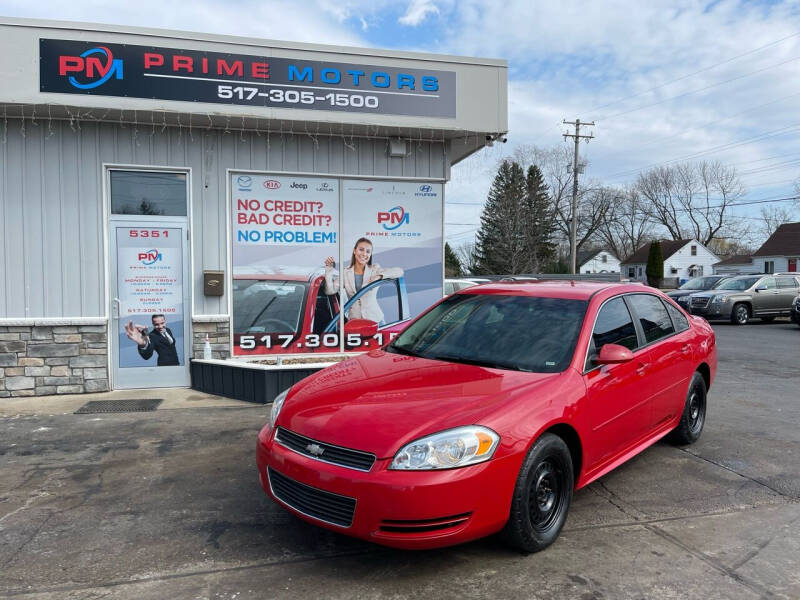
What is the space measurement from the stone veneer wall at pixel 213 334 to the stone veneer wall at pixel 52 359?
109cm

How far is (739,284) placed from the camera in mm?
19344

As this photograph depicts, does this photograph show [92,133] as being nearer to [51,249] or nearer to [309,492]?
[51,249]

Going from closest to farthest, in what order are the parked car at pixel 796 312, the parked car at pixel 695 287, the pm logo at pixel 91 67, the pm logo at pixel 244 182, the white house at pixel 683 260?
1. the pm logo at pixel 91 67
2. the pm logo at pixel 244 182
3. the parked car at pixel 796 312
4. the parked car at pixel 695 287
5. the white house at pixel 683 260

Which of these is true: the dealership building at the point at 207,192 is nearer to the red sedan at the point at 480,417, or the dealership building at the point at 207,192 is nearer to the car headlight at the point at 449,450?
the red sedan at the point at 480,417

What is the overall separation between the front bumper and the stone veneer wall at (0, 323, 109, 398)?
553 cm

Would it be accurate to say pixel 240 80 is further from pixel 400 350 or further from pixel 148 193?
pixel 400 350

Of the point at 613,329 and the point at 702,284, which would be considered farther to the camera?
the point at 702,284

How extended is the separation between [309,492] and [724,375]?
27.2ft

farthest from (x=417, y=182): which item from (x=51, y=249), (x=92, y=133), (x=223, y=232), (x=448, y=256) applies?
(x=448, y=256)

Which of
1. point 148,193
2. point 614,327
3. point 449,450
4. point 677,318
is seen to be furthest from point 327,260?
point 449,450

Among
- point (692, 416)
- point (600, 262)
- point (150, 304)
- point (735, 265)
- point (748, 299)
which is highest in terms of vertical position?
point (600, 262)

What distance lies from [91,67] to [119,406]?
4.04 m

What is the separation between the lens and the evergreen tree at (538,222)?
160 feet

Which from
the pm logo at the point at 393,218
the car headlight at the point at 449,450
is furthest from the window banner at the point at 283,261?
the car headlight at the point at 449,450
